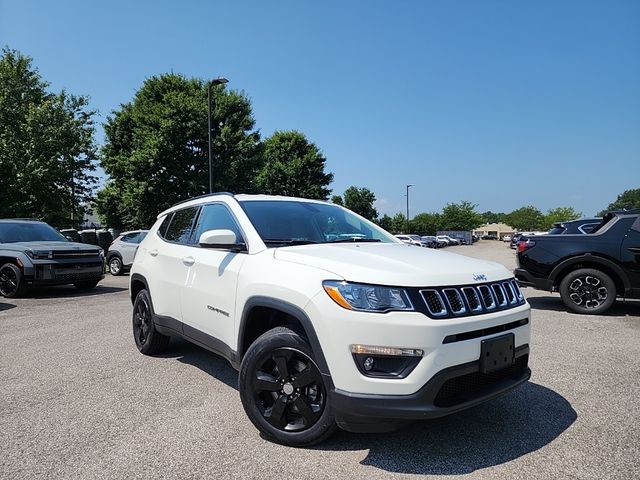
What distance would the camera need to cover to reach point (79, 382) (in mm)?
4270

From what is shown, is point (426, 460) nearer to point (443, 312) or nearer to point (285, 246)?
point (443, 312)

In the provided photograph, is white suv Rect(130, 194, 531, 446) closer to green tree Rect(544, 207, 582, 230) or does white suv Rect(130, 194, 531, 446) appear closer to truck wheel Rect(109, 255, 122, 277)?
truck wheel Rect(109, 255, 122, 277)

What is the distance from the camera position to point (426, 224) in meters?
88.4

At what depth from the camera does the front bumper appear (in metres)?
7.86

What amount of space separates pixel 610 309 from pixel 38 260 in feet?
36.6

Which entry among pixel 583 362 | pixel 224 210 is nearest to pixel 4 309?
pixel 224 210

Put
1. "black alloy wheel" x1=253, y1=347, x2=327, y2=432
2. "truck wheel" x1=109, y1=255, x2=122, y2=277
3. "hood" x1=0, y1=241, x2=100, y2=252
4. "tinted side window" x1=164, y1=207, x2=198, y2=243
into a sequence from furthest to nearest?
"truck wheel" x1=109, y1=255, x2=122, y2=277
"hood" x1=0, y1=241, x2=100, y2=252
"tinted side window" x1=164, y1=207, x2=198, y2=243
"black alloy wheel" x1=253, y1=347, x2=327, y2=432

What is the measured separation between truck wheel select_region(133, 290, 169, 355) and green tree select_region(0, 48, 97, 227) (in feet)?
61.4

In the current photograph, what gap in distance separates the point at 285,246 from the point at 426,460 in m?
1.69

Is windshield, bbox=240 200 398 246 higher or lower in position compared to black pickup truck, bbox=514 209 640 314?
higher

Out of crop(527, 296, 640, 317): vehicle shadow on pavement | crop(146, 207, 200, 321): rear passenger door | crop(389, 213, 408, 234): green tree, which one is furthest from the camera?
crop(389, 213, 408, 234): green tree

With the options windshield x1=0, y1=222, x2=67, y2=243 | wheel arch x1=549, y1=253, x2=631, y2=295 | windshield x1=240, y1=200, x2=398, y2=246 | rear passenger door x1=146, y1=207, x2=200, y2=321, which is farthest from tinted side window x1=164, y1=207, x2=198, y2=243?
windshield x1=0, y1=222, x2=67, y2=243

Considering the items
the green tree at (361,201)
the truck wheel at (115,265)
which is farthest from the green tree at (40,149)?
the green tree at (361,201)

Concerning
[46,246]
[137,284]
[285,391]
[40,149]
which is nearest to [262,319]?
[285,391]
